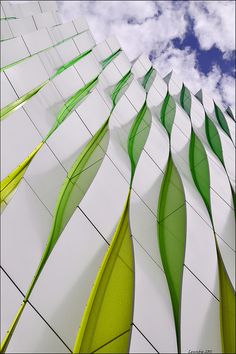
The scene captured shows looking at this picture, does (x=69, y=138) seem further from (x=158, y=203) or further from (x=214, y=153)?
(x=214, y=153)

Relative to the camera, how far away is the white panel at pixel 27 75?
12.5 m

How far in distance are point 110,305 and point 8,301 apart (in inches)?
81.4

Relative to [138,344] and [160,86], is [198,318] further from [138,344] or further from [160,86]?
[160,86]

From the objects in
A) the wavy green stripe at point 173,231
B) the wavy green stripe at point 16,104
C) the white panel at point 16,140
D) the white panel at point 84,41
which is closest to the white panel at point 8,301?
the white panel at point 16,140

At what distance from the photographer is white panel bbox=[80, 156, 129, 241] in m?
8.34

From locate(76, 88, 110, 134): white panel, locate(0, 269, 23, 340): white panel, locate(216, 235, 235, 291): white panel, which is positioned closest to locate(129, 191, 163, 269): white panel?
locate(216, 235, 235, 291): white panel

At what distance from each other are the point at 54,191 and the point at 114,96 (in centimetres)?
844

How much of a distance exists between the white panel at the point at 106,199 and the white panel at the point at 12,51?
301 inches

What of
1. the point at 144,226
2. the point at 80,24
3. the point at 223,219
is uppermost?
the point at 80,24

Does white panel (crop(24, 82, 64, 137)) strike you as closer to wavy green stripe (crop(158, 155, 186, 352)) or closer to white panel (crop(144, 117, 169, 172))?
white panel (crop(144, 117, 169, 172))

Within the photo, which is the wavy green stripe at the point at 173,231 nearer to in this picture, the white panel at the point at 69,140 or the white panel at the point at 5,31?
the white panel at the point at 69,140

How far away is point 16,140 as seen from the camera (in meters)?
9.44

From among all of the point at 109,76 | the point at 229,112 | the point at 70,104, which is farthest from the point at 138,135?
the point at 229,112

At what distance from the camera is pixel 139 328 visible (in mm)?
6398
